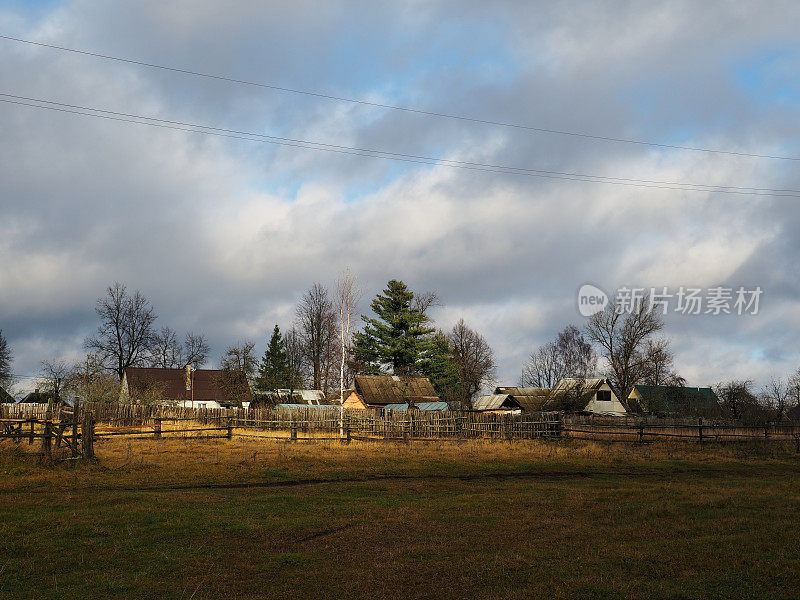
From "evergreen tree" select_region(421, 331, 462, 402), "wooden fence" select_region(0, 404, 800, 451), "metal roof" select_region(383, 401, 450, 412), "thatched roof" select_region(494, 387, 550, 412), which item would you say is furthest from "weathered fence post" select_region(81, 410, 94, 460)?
"evergreen tree" select_region(421, 331, 462, 402)

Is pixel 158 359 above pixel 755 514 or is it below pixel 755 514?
above

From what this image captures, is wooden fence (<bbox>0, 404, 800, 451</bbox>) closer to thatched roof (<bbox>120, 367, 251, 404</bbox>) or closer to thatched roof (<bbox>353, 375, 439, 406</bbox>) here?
thatched roof (<bbox>353, 375, 439, 406</bbox>)

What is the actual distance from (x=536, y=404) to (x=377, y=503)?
52284 mm

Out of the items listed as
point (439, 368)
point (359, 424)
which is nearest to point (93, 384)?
point (359, 424)

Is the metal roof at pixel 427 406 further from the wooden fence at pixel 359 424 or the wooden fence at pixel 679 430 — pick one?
the wooden fence at pixel 359 424

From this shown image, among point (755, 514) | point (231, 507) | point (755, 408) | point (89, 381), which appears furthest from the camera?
point (755, 408)

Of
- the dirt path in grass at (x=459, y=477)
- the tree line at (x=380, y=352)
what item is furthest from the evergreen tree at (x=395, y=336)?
the dirt path in grass at (x=459, y=477)

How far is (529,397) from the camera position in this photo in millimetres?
66562

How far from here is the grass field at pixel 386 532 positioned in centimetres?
841

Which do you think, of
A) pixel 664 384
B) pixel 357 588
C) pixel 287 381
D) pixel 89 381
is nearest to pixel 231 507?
pixel 357 588

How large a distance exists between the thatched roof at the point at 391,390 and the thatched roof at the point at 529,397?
985cm

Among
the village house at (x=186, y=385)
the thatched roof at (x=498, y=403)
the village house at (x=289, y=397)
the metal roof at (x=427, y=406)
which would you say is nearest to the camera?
the metal roof at (x=427, y=406)

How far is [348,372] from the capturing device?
7419cm

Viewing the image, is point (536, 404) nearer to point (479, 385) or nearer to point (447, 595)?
point (479, 385)
